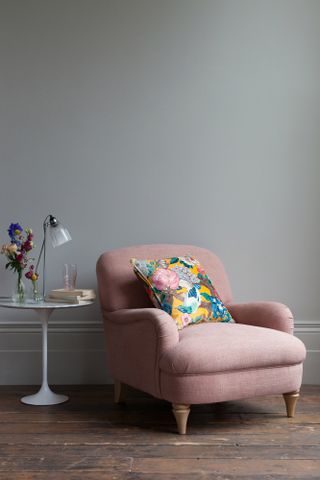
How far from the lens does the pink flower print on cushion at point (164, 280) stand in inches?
134

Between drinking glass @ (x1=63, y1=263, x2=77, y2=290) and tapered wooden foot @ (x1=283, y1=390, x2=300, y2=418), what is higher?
drinking glass @ (x1=63, y1=263, x2=77, y2=290)

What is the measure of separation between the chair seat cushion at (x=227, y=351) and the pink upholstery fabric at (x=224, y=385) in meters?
0.03

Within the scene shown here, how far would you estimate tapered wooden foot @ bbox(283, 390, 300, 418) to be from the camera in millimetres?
3281

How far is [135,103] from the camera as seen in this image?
4148 mm

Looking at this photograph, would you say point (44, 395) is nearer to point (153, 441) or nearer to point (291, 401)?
point (153, 441)

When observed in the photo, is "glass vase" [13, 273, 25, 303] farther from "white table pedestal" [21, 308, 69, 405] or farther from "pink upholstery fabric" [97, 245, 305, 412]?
"pink upholstery fabric" [97, 245, 305, 412]

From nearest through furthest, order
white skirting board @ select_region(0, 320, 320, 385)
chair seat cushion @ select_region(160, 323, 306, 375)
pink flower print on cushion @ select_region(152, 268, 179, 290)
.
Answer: chair seat cushion @ select_region(160, 323, 306, 375) < pink flower print on cushion @ select_region(152, 268, 179, 290) < white skirting board @ select_region(0, 320, 320, 385)

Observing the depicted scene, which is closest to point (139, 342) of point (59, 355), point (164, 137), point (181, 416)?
point (181, 416)

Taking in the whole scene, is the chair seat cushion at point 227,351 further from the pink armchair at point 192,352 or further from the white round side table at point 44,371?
the white round side table at point 44,371

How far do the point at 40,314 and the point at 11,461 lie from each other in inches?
42.9

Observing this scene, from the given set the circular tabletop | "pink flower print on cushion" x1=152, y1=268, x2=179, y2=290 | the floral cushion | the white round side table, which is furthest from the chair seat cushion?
the white round side table

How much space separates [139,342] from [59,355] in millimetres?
1032

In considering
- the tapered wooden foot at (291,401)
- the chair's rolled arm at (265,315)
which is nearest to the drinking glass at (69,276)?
the chair's rolled arm at (265,315)

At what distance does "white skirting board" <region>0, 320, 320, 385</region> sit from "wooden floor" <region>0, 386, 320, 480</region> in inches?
13.6
